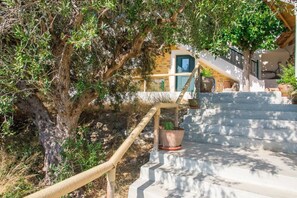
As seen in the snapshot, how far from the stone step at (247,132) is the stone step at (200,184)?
65.4 inches

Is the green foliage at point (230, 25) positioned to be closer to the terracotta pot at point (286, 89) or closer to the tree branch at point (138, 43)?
the tree branch at point (138, 43)

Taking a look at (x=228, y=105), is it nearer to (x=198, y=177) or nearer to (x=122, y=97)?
(x=122, y=97)

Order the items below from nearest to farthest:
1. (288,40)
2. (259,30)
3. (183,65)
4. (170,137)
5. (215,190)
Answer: (215,190) < (170,137) < (259,30) < (288,40) < (183,65)

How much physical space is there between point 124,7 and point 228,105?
160 inches

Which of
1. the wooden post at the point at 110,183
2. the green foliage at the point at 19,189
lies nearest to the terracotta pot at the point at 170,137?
the wooden post at the point at 110,183

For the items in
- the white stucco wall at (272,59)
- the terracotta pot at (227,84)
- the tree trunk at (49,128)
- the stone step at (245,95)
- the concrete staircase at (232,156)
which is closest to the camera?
the concrete staircase at (232,156)

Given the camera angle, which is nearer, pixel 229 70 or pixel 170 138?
pixel 170 138

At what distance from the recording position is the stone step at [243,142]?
4582 mm

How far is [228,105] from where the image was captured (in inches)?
253

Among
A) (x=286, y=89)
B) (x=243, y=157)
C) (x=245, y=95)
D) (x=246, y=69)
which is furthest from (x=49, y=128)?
(x=246, y=69)

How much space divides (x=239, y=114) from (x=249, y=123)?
534 millimetres

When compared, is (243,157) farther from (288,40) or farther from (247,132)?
(288,40)

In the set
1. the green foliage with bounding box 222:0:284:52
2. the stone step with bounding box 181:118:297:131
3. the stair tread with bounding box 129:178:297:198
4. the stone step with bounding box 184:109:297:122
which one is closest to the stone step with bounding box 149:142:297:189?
the stair tread with bounding box 129:178:297:198

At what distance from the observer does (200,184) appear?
360cm
